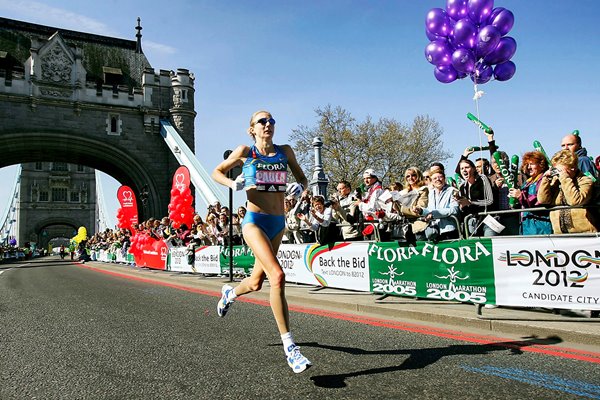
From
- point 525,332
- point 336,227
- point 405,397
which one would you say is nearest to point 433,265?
point 525,332

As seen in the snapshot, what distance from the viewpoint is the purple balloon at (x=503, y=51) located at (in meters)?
10.3

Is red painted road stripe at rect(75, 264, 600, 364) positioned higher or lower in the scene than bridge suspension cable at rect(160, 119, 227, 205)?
lower

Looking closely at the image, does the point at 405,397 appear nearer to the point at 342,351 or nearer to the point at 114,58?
the point at 342,351

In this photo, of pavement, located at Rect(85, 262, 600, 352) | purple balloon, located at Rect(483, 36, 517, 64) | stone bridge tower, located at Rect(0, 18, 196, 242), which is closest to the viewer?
pavement, located at Rect(85, 262, 600, 352)

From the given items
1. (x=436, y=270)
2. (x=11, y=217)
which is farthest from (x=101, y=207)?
(x=436, y=270)

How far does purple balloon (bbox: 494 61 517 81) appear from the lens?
1087 cm

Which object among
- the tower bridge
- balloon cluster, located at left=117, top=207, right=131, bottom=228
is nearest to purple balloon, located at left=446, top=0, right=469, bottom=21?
balloon cluster, located at left=117, top=207, right=131, bottom=228

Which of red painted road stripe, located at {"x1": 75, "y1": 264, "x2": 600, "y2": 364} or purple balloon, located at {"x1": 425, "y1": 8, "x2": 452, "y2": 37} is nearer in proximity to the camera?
red painted road stripe, located at {"x1": 75, "y1": 264, "x2": 600, "y2": 364}

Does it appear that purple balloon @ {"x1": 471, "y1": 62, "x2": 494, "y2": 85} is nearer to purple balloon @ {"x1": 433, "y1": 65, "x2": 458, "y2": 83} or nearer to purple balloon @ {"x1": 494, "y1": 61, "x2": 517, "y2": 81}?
purple balloon @ {"x1": 494, "y1": 61, "x2": 517, "y2": 81}

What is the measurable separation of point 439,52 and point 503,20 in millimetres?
1508

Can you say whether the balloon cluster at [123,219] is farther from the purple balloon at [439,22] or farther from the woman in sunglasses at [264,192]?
the woman in sunglasses at [264,192]

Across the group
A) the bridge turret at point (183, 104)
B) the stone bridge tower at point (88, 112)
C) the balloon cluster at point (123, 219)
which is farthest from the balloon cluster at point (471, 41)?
the bridge turret at point (183, 104)

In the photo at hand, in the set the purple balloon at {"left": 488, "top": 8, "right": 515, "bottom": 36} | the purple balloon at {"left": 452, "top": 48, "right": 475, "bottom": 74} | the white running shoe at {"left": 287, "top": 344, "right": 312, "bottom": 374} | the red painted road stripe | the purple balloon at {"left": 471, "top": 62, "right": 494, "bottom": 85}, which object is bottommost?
the red painted road stripe

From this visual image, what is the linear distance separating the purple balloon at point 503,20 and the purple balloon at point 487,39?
169mm
